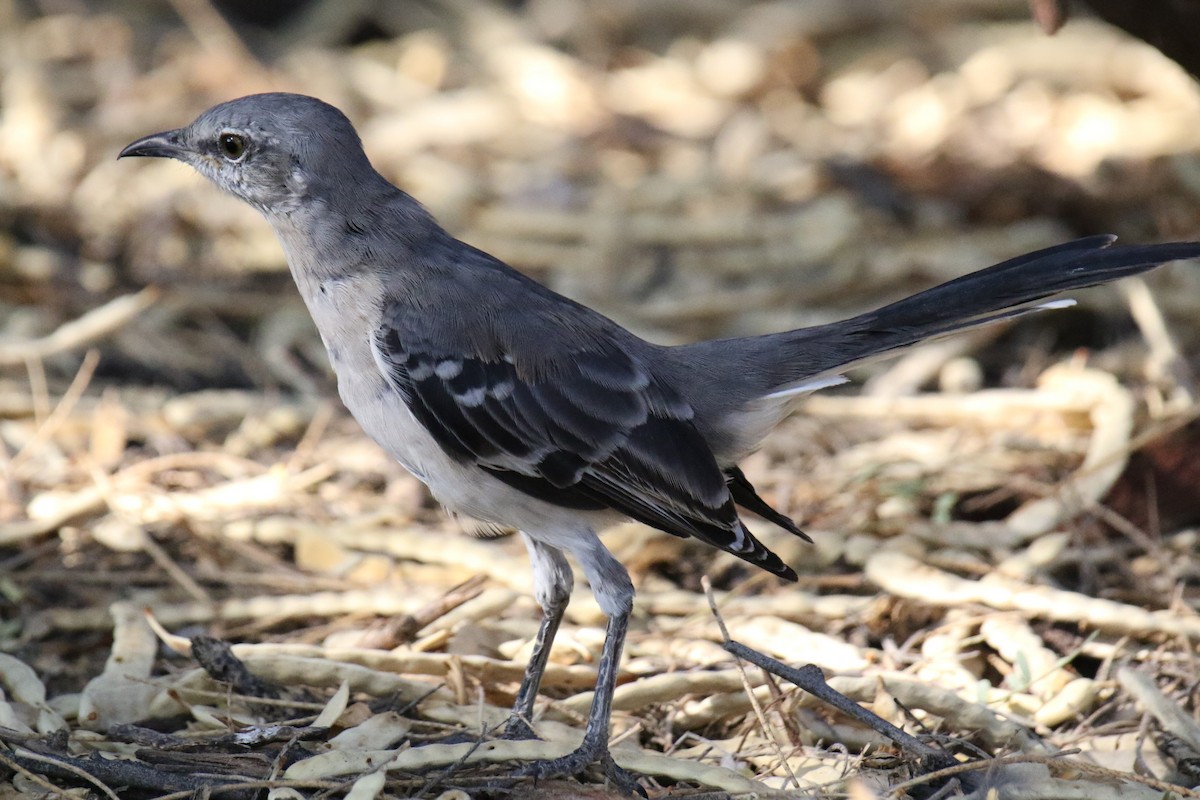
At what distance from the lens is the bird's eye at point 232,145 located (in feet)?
13.4

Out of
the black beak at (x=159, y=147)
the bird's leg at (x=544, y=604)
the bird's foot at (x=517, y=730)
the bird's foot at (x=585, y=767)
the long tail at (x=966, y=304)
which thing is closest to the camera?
the bird's foot at (x=585, y=767)

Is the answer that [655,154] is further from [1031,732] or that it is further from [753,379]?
[1031,732]

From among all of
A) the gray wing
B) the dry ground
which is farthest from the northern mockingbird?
the dry ground

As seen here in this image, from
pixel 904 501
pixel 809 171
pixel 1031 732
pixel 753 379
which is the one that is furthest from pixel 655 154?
pixel 1031 732

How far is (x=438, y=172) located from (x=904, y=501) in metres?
4.03

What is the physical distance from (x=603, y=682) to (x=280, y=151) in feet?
6.27

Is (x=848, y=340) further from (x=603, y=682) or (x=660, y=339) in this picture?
(x=660, y=339)

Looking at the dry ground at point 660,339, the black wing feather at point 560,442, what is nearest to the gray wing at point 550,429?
the black wing feather at point 560,442

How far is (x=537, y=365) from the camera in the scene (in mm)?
3840

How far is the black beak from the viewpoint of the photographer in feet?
14.0

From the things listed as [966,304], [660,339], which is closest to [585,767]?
[966,304]

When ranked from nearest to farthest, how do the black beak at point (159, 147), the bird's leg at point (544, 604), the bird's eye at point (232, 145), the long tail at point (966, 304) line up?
the long tail at point (966, 304) → the bird's leg at point (544, 604) → the bird's eye at point (232, 145) → the black beak at point (159, 147)

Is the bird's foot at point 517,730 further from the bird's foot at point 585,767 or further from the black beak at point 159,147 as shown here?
the black beak at point 159,147

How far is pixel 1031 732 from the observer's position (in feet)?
12.4
